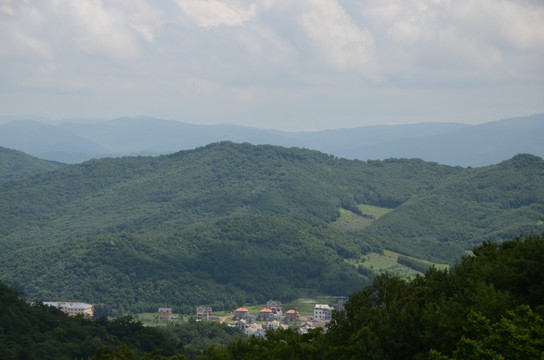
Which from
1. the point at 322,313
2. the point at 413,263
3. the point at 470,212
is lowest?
the point at 322,313

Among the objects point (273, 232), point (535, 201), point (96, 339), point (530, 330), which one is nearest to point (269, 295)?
point (273, 232)

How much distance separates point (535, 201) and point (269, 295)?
7803cm

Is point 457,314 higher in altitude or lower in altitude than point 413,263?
lower

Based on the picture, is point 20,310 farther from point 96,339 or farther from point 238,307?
point 238,307

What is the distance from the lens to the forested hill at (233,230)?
118m

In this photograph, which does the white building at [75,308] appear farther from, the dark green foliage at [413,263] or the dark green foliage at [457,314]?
the dark green foliage at [457,314]

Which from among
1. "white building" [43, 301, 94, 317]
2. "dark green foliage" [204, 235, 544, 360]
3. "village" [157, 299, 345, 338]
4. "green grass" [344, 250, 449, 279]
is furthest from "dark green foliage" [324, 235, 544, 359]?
"green grass" [344, 250, 449, 279]

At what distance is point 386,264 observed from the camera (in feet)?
420

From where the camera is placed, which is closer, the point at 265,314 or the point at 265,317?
the point at 265,317

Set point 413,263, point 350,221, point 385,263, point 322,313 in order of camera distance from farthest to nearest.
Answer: point 350,221
point 385,263
point 413,263
point 322,313

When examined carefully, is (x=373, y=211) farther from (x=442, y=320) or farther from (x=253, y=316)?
(x=442, y=320)

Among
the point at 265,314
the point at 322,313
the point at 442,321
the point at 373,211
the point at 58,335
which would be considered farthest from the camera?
the point at 373,211

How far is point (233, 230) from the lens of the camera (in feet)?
450

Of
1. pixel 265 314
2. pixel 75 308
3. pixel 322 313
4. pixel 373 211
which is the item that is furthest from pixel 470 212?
pixel 75 308
